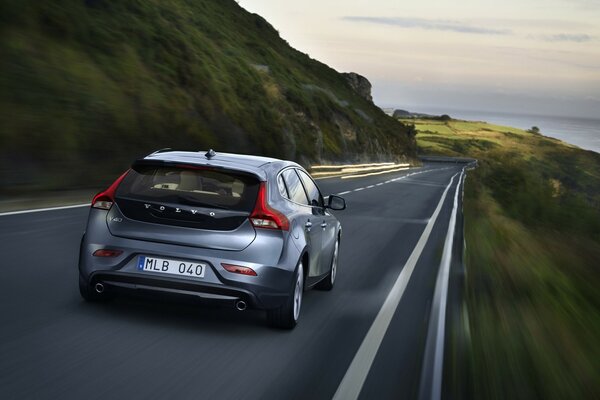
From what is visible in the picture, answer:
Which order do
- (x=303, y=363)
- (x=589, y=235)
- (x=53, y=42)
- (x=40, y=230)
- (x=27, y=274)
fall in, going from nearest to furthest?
(x=303, y=363) < (x=27, y=274) < (x=40, y=230) < (x=53, y=42) < (x=589, y=235)

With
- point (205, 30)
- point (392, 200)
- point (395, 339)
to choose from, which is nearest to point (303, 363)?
point (395, 339)

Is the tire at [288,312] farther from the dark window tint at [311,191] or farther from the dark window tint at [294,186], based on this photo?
the dark window tint at [311,191]

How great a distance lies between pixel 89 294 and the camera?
23.7ft

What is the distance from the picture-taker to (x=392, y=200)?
29359mm

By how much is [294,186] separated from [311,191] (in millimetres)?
840

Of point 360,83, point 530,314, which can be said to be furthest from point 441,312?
point 360,83

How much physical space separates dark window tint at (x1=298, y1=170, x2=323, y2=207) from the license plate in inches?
88.4

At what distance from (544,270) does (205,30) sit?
4324 cm

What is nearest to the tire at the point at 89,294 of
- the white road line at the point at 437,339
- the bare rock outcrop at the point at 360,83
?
the white road line at the point at 437,339

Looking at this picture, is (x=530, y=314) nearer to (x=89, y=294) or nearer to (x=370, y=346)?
(x=370, y=346)

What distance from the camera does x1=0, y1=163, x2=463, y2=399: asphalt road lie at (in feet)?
17.4

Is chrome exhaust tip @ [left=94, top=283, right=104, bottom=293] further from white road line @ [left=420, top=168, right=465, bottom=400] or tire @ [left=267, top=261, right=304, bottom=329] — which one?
white road line @ [left=420, top=168, right=465, bottom=400]

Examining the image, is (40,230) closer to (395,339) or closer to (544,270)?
(395,339)

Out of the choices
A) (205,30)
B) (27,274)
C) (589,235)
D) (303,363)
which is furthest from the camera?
(205,30)
